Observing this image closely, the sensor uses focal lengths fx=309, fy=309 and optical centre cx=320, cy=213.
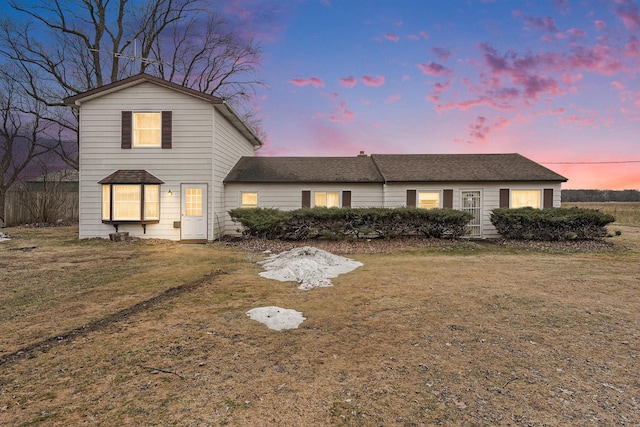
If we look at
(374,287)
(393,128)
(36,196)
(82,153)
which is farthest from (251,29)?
(374,287)

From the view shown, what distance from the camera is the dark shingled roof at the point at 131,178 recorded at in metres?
12.5

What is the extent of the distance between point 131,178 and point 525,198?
57.7 ft

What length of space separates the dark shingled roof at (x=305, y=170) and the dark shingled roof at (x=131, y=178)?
10.3 ft

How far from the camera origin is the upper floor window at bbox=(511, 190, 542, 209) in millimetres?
14623

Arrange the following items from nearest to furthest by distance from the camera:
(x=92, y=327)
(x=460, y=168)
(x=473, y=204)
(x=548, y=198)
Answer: (x=92, y=327) < (x=548, y=198) < (x=473, y=204) < (x=460, y=168)

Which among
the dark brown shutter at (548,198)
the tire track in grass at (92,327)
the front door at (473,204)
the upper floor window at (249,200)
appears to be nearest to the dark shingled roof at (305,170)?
the upper floor window at (249,200)

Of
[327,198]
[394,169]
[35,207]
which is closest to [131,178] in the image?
[327,198]

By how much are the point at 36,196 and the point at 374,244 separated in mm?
20431

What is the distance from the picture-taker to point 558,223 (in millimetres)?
12281

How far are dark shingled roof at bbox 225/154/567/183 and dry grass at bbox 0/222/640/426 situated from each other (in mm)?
8200

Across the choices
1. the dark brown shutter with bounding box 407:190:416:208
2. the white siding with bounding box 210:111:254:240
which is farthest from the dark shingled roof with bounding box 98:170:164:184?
the dark brown shutter with bounding box 407:190:416:208

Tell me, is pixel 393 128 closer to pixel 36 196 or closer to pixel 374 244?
pixel 374 244

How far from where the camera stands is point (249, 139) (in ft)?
63.8

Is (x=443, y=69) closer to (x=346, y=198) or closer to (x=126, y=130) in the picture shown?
(x=346, y=198)
